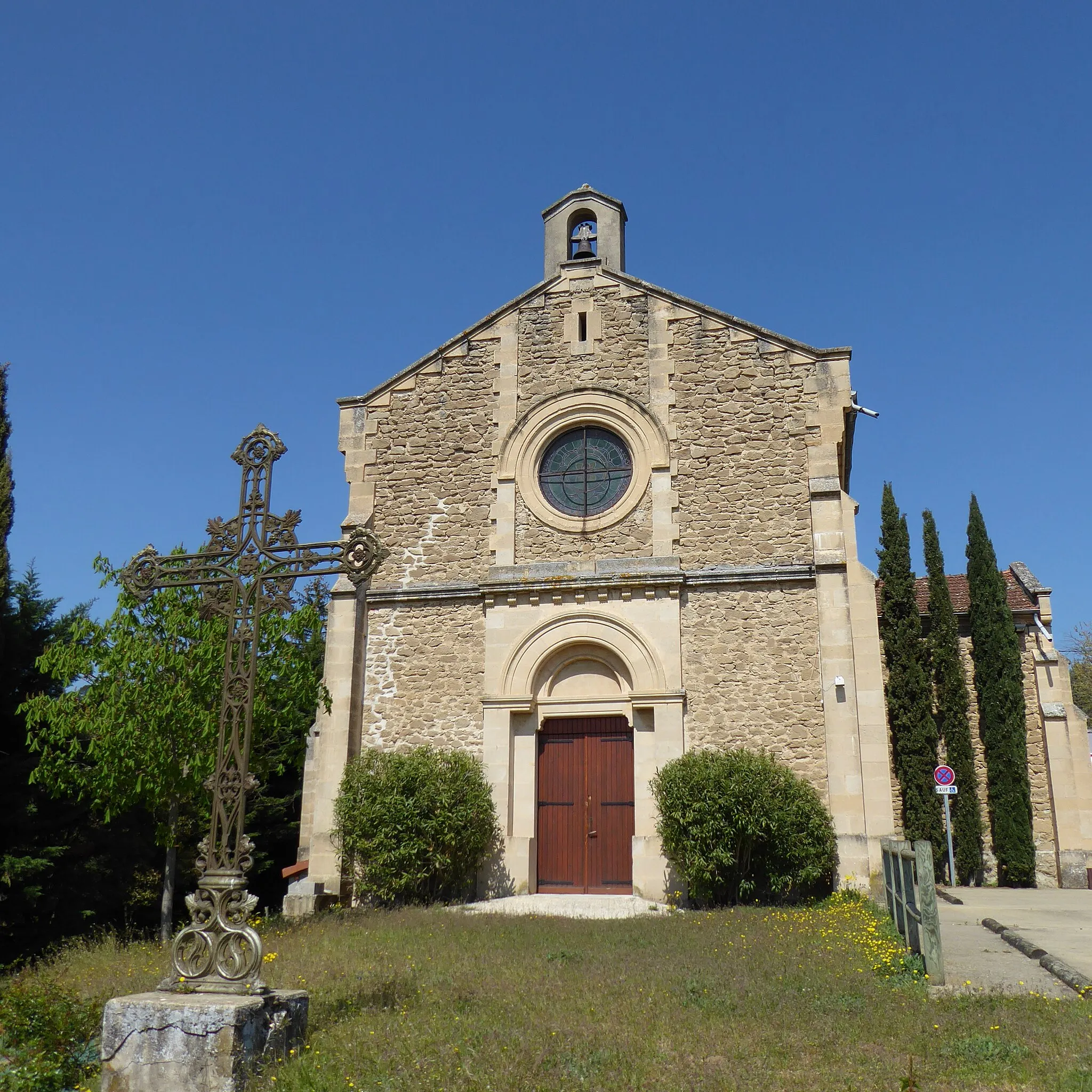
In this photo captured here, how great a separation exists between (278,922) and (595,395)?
29.8 ft

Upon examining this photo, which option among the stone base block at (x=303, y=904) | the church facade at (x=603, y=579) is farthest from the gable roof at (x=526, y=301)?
the stone base block at (x=303, y=904)

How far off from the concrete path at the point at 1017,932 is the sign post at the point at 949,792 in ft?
4.35

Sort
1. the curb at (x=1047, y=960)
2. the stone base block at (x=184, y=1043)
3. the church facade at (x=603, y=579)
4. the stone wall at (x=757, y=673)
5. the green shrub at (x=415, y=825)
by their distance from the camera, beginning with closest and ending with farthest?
the stone base block at (x=184, y=1043) < the curb at (x=1047, y=960) < the green shrub at (x=415, y=825) < the stone wall at (x=757, y=673) < the church facade at (x=603, y=579)

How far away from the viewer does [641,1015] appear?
683 centimetres

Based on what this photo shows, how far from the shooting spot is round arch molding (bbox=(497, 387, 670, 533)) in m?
15.6

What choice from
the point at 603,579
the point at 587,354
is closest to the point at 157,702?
the point at 603,579

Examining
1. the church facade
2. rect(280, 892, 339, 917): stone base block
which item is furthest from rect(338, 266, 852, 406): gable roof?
rect(280, 892, 339, 917): stone base block

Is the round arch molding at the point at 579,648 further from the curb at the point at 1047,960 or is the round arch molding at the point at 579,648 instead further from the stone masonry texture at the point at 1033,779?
the stone masonry texture at the point at 1033,779

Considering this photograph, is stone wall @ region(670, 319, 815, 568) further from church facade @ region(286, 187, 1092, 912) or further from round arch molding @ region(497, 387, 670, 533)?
round arch molding @ region(497, 387, 670, 533)

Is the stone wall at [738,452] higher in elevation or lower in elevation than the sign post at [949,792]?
higher

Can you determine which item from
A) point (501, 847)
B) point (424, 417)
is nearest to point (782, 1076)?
point (501, 847)

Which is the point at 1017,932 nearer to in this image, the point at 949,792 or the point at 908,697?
the point at 949,792

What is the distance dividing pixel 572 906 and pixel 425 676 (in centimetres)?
419

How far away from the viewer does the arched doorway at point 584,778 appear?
1463 cm
